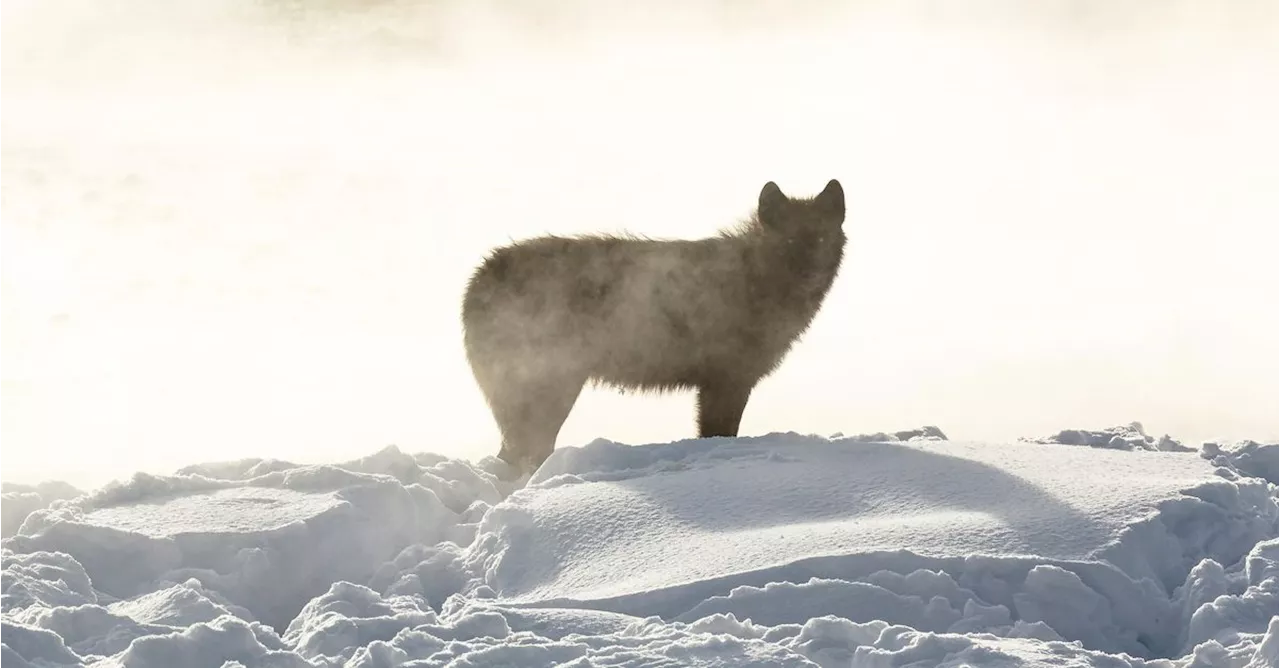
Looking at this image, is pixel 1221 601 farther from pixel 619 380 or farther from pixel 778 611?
pixel 619 380

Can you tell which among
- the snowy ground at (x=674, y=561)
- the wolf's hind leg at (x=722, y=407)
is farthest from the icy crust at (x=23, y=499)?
the wolf's hind leg at (x=722, y=407)

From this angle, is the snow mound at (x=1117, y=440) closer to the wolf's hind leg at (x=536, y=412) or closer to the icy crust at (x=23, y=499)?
the wolf's hind leg at (x=536, y=412)

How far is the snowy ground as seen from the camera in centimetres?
579

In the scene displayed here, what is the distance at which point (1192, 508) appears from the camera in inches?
295

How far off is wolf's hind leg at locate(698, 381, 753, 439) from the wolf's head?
1116mm

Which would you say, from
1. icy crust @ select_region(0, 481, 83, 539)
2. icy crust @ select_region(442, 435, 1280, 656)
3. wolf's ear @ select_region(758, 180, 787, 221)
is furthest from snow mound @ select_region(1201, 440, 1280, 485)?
icy crust @ select_region(0, 481, 83, 539)

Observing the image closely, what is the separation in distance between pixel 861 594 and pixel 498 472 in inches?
178

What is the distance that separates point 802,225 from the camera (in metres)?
11.2

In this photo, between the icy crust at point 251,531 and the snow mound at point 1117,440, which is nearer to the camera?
the icy crust at point 251,531

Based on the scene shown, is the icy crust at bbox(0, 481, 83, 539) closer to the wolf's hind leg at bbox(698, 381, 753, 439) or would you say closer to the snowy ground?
the snowy ground

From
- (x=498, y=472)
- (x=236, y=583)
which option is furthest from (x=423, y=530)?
(x=498, y=472)

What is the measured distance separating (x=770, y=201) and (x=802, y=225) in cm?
34

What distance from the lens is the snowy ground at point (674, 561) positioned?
19.0 feet

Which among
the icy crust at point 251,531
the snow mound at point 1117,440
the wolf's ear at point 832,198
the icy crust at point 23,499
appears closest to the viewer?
the icy crust at point 251,531
